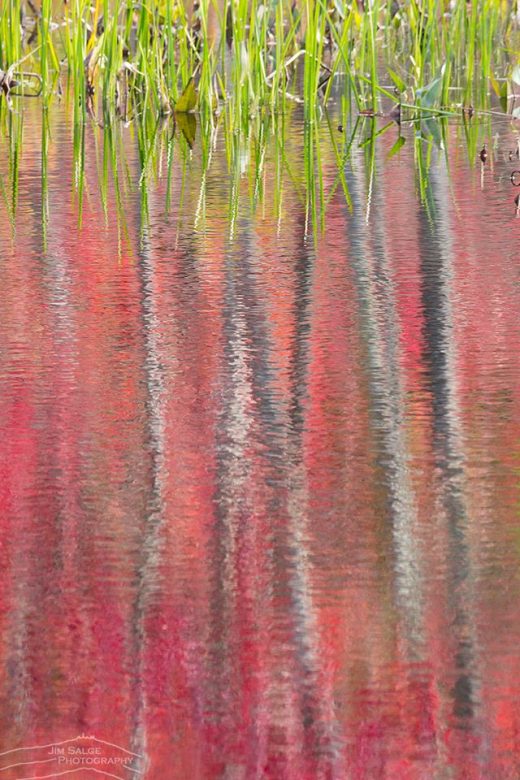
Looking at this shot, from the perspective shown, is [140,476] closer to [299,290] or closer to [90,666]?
[90,666]

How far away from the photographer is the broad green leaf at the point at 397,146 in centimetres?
400

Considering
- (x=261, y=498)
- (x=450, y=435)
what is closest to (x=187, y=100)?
(x=450, y=435)

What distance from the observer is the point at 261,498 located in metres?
1.53

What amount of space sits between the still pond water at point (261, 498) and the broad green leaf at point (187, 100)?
1980mm

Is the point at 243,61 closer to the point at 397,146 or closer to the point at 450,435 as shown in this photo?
the point at 397,146

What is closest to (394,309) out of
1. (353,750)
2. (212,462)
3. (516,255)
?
(516,255)

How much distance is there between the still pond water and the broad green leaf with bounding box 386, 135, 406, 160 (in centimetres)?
105

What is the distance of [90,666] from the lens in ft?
3.89

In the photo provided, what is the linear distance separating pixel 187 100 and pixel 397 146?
3.15ft

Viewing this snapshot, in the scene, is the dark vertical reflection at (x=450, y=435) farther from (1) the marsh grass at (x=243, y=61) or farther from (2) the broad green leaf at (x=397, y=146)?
(1) the marsh grass at (x=243, y=61)

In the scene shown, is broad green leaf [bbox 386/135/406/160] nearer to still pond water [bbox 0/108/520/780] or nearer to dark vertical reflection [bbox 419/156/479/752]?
dark vertical reflection [bbox 419/156/479/752]

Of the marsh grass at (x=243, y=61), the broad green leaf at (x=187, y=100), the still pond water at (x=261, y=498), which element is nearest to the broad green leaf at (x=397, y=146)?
the marsh grass at (x=243, y=61)

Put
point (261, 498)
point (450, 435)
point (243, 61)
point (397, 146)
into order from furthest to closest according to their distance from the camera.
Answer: point (243, 61) < point (397, 146) < point (450, 435) < point (261, 498)

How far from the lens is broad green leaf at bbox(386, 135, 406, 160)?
4.00 m
